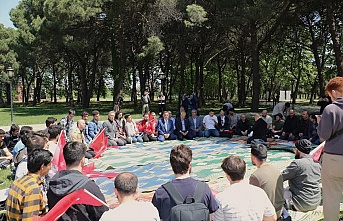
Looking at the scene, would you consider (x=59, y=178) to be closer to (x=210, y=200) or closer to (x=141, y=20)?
(x=210, y=200)

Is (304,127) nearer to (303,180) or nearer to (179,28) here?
(303,180)

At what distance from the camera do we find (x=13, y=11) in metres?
37.0

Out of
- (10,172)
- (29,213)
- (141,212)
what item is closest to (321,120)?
(141,212)

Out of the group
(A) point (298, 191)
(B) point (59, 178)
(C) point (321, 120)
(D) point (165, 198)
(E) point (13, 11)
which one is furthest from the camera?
(E) point (13, 11)

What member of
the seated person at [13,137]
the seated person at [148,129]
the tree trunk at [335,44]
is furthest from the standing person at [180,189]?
the tree trunk at [335,44]

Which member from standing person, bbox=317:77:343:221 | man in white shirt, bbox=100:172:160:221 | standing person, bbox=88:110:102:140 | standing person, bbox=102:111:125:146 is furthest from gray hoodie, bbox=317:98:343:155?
standing person, bbox=102:111:125:146

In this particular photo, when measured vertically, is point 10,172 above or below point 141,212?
below

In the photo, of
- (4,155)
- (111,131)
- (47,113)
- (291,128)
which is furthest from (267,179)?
(47,113)

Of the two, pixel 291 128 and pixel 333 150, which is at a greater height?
pixel 333 150

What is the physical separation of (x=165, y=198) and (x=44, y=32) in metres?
23.9

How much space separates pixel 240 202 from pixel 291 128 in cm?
970

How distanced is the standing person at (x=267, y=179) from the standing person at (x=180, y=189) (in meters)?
0.99

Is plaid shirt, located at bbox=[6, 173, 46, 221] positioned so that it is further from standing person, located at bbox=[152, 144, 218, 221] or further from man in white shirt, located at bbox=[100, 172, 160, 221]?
standing person, located at bbox=[152, 144, 218, 221]

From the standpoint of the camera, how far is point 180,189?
2.93 m
